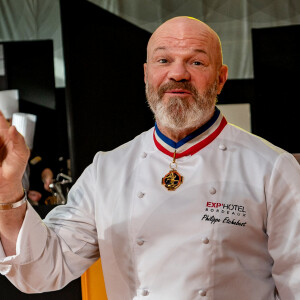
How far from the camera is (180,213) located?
124 cm

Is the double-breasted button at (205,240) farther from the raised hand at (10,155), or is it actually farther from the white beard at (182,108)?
the raised hand at (10,155)

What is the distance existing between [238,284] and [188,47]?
0.57 metres

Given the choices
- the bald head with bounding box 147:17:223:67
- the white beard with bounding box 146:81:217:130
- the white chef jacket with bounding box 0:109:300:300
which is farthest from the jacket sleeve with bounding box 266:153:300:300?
the bald head with bounding box 147:17:223:67

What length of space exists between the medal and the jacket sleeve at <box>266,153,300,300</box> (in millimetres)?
213

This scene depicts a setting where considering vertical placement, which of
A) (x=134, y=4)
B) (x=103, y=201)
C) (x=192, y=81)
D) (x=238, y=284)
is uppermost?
(x=134, y=4)

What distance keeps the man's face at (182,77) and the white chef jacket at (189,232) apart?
9cm

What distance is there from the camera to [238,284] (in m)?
1.21

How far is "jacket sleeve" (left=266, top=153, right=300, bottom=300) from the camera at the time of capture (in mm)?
1188

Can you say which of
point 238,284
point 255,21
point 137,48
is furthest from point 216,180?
point 255,21

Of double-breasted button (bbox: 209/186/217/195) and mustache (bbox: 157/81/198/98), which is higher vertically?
mustache (bbox: 157/81/198/98)

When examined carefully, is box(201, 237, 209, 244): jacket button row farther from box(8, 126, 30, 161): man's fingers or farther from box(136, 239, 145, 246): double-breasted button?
box(8, 126, 30, 161): man's fingers

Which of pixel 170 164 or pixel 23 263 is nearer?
pixel 23 263

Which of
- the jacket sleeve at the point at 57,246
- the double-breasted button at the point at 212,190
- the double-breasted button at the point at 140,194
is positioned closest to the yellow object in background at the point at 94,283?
the jacket sleeve at the point at 57,246

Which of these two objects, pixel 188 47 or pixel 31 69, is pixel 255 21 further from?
pixel 188 47
